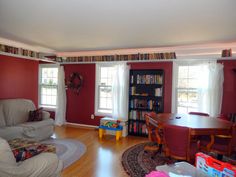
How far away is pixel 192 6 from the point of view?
2268 mm

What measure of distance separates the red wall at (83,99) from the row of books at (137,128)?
1.16 metres

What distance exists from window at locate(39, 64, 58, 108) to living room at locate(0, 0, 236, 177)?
8cm

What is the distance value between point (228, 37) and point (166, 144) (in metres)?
2.51

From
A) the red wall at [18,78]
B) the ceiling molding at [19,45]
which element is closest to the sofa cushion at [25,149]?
the red wall at [18,78]

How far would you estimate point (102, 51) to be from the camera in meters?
5.45

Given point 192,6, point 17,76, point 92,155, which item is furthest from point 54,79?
point 192,6

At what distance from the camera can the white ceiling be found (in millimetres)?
2293

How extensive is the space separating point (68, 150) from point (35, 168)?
6.09 ft

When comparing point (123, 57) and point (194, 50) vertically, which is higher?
point (194, 50)

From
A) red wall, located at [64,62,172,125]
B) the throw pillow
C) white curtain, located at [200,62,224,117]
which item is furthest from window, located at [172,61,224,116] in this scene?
the throw pillow

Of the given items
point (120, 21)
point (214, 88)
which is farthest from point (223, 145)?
point (120, 21)

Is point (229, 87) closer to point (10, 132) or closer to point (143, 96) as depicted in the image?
point (143, 96)

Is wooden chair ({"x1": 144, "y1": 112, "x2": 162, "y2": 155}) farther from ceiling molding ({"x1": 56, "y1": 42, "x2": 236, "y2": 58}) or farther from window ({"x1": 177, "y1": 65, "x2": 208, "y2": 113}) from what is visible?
ceiling molding ({"x1": 56, "y1": 42, "x2": 236, "y2": 58})

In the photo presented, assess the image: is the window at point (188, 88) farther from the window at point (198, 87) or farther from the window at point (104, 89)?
the window at point (104, 89)
